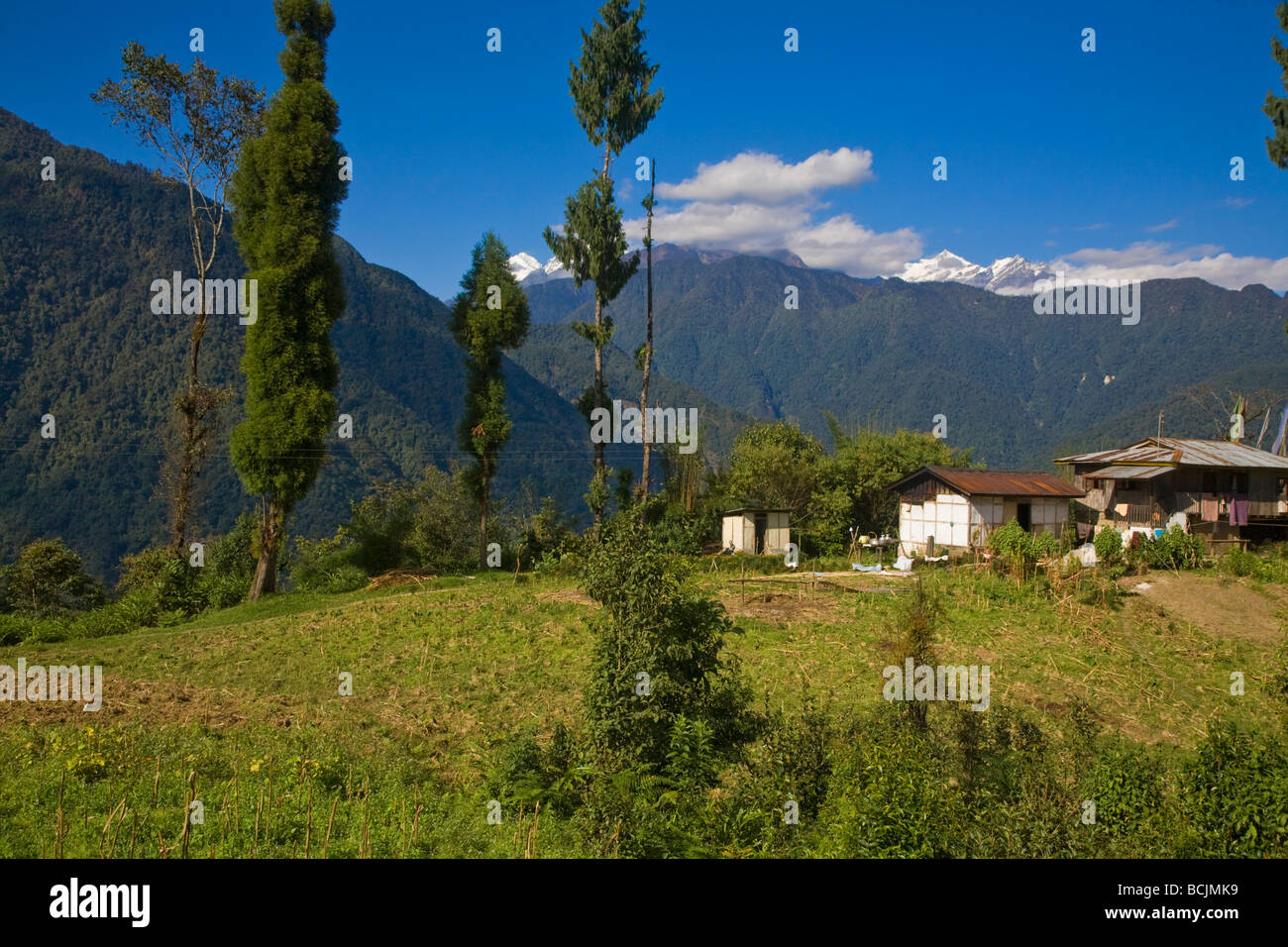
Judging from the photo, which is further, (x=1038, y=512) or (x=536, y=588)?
(x=1038, y=512)

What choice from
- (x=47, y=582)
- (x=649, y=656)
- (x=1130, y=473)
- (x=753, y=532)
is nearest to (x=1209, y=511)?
(x=1130, y=473)

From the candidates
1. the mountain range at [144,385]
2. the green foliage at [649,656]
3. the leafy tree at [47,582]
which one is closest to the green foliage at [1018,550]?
the mountain range at [144,385]

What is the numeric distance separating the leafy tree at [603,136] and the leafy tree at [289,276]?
29.1 ft

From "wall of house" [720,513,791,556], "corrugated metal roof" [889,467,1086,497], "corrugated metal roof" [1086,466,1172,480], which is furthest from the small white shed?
"corrugated metal roof" [1086,466,1172,480]

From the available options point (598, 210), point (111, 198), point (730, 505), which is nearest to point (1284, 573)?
point (730, 505)

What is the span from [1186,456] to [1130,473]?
7.79ft

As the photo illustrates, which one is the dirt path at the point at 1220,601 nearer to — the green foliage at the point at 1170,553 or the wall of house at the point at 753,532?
the green foliage at the point at 1170,553

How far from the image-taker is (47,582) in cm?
2570

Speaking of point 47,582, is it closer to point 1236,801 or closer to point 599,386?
point 599,386

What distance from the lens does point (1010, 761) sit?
9.17 m

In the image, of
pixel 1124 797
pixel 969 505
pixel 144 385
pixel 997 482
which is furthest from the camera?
pixel 144 385

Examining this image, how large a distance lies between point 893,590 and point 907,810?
15989mm

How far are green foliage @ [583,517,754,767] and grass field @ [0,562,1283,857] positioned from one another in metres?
1.17
